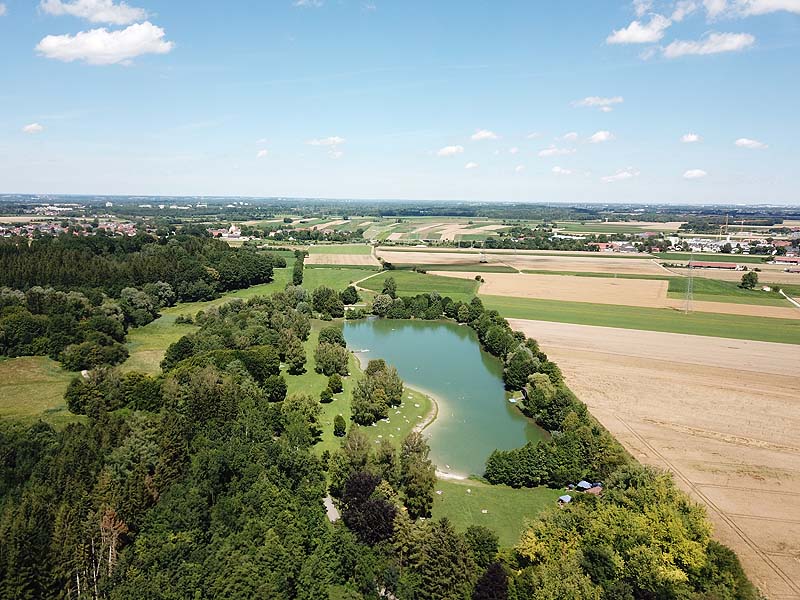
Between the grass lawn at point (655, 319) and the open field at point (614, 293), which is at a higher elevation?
the open field at point (614, 293)

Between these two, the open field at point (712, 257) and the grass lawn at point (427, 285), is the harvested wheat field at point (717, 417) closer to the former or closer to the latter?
the grass lawn at point (427, 285)

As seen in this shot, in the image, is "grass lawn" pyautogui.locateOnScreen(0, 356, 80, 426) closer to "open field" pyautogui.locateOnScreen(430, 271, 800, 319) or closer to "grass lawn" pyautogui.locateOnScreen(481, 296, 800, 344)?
"grass lawn" pyautogui.locateOnScreen(481, 296, 800, 344)

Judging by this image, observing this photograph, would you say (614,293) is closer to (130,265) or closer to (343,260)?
(343,260)

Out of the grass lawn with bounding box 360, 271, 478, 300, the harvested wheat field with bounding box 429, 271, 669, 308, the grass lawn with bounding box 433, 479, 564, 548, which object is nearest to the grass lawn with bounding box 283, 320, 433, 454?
the grass lawn with bounding box 433, 479, 564, 548

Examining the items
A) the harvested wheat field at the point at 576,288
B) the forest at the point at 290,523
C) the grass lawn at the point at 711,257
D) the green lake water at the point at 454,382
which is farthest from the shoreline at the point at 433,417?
the grass lawn at the point at 711,257

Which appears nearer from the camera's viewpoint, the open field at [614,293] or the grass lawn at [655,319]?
the grass lawn at [655,319]

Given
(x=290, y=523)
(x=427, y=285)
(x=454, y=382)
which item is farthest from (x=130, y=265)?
(x=290, y=523)
